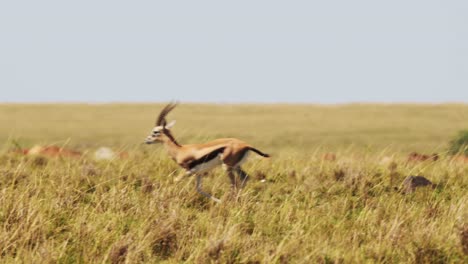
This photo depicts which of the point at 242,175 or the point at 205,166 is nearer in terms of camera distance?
the point at 205,166

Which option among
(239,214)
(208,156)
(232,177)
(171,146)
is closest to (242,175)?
(232,177)

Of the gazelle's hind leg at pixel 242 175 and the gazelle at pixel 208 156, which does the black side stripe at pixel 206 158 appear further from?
the gazelle's hind leg at pixel 242 175

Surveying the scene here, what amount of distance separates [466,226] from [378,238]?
792 mm

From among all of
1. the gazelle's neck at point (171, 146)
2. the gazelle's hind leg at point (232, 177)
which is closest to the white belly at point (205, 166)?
the gazelle's hind leg at point (232, 177)

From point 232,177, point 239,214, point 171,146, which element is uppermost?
point 171,146

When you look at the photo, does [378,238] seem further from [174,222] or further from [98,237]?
[98,237]

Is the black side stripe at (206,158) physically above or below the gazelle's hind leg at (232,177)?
above

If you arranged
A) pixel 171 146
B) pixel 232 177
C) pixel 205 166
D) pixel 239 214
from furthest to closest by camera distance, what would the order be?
1. pixel 232 177
2. pixel 171 146
3. pixel 205 166
4. pixel 239 214

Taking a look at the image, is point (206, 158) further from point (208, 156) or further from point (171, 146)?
point (171, 146)

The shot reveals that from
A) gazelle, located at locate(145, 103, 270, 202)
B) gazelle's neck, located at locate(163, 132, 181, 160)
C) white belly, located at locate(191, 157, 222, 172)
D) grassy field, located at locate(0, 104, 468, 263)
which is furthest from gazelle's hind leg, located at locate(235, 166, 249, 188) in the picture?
gazelle's neck, located at locate(163, 132, 181, 160)

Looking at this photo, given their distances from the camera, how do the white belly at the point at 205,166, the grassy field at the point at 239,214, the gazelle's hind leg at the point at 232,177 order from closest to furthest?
the grassy field at the point at 239,214, the white belly at the point at 205,166, the gazelle's hind leg at the point at 232,177

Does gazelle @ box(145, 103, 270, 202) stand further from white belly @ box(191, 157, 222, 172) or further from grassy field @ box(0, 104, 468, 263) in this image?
grassy field @ box(0, 104, 468, 263)

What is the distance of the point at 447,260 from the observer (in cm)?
678

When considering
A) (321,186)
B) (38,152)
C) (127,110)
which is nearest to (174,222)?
(321,186)
